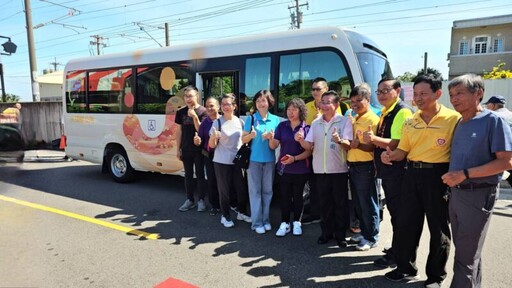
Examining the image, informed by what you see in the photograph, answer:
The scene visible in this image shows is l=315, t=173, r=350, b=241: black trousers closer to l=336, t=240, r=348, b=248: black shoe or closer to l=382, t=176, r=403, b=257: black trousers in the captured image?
l=336, t=240, r=348, b=248: black shoe

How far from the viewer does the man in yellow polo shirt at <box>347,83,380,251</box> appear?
3857 millimetres

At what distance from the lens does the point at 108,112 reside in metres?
7.54

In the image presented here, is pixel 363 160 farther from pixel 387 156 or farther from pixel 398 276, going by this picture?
pixel 398 276

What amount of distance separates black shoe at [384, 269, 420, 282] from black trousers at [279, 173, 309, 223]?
140 cm

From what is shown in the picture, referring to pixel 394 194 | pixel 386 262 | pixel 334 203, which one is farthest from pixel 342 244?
pixel 394 194

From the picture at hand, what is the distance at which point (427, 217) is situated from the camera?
10.4ft

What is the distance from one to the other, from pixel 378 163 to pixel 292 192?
1.25 m

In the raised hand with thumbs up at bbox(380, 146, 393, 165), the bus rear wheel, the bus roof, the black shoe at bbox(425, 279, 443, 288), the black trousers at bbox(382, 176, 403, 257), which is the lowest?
the black shoe at bbox(425, 279, 443, 288)

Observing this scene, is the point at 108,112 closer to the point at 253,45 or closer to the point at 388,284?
the point at 253,45

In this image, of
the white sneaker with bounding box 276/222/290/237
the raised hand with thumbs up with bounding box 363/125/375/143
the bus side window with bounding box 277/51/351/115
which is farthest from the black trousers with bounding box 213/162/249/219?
the raised hand with thumbs up with bounding box 363/125/375/143

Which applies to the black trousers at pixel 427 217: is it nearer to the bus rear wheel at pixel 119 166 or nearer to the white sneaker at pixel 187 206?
the white sneaker at pixel 187 206

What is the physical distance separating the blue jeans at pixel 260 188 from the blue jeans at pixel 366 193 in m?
1.13

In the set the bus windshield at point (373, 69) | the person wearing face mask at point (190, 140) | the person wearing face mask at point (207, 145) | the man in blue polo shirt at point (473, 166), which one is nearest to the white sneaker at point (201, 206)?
the person wearing face mask at point (190, 140)

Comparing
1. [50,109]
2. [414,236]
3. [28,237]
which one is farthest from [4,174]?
[50,109]
